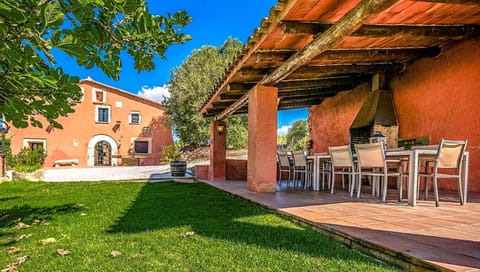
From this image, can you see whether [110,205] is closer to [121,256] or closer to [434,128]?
[121,256]

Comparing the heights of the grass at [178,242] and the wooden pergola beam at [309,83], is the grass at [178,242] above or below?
below

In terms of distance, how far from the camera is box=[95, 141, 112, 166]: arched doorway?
2225 centimetres

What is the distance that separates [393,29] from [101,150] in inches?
868

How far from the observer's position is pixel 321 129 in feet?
33.3

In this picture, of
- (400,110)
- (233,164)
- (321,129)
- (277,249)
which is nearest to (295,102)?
(321,129)

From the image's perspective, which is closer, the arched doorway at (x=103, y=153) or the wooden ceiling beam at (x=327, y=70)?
the wooden ceiling beam at (x=327, y=70)

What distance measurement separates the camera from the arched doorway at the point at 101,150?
71.8ft

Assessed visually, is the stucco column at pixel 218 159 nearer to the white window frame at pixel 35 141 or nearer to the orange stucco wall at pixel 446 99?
the orange stucco wall at pixel 446 99

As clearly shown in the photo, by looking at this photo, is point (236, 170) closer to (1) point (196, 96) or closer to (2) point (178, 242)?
(2) point (178, 242)

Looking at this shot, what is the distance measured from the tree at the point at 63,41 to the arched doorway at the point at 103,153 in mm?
21485

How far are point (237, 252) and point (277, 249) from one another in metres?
0.28

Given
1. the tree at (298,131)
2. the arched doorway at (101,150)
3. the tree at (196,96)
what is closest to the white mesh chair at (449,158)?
the tree at (196,96)

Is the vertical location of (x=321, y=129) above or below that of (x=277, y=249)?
above

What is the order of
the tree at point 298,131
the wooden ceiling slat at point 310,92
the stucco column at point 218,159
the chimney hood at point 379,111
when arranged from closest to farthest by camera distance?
1. the chimney hood at point 379,111
2. the wooden ceiling slat at point 310,92
3. the stucco column at point 218,159
4. the tree at point 298,131
